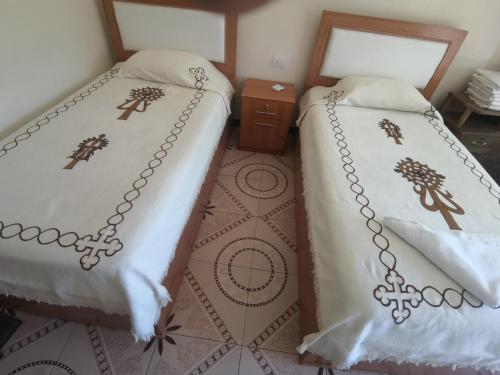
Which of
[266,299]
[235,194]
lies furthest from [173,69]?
[266,299]

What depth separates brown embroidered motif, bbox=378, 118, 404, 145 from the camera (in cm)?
165

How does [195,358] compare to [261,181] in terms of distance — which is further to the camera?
[261,181]

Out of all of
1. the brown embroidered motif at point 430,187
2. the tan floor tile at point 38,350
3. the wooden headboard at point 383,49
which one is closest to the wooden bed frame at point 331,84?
the wooden headboard at point 383,49

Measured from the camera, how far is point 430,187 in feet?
4.28

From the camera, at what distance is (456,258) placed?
90cm

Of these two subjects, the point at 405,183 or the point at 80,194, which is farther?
the point at 405,183

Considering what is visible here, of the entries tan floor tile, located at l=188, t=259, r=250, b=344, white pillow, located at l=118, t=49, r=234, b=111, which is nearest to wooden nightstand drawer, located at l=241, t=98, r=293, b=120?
white pillow, located at l=118, t=49, r=234, b=111

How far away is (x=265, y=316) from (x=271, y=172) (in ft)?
3.72

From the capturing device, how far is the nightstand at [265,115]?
1988 mm

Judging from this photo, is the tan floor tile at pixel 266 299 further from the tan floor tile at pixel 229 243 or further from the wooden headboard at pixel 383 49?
the wooden headboard at pixel 383 49

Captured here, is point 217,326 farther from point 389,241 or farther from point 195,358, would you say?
point 389,241

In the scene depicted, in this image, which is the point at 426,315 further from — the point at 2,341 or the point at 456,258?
the point at 2,341

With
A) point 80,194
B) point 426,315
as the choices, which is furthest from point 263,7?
point 426,315

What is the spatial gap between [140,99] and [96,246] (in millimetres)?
1130
